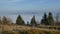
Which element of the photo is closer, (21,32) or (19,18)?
(21,32)

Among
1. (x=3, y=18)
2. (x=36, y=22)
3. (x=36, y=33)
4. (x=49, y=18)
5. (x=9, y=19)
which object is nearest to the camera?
(x=36, y=33)

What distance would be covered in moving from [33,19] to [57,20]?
500cm

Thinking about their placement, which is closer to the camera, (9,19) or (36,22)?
(9,19)

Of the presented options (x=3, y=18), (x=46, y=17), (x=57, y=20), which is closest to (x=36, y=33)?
(x=3, y=18)

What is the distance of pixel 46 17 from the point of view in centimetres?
3716

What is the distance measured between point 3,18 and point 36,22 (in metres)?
10.0

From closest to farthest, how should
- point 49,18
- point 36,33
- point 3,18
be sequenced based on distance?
1. point 36,33
2. point 3,18
3. point 49,18

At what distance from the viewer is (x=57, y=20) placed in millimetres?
39250

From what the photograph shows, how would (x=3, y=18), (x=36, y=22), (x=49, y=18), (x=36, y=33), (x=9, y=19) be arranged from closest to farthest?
(x=36, y=33) < (x=3, y=18) < (x=9, y=19) < (x=49, y=18) < (x=36, y=22)

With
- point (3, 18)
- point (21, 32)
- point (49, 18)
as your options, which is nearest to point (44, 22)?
point (49, 18)

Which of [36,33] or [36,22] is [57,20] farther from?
[36,33]

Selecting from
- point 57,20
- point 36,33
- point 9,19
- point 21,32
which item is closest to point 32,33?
point 36,33

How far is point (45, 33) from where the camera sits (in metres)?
15.8

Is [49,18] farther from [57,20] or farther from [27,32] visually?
[27,32]
